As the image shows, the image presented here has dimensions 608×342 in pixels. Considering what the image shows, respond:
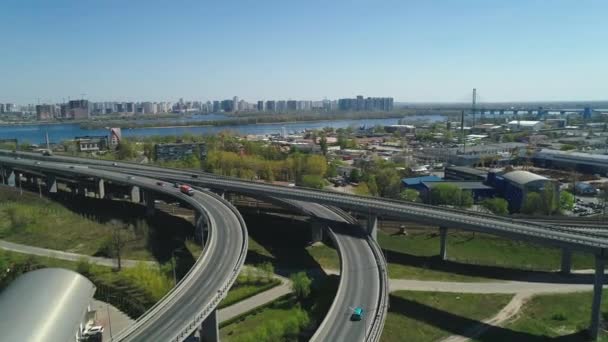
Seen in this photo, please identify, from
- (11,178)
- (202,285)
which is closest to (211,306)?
(202,285)

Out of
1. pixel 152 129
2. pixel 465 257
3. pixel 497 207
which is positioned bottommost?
pixel 465 257

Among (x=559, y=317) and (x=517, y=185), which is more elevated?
(x=517, y=185)

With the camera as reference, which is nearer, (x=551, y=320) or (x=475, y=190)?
(x=551, y=320)

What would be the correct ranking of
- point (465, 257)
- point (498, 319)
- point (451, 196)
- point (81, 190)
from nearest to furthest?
point (498, 319), point (465, 257), point (451, 196), point (81, 190)

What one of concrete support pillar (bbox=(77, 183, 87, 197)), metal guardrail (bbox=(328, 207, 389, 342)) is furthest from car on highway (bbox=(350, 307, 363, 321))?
concrete support pillar (bbox=(77, 183, 87, 197))

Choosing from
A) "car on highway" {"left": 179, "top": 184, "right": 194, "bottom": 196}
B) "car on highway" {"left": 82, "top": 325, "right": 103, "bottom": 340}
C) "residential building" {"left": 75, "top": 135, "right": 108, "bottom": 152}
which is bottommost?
"car on highway" {"left": 82, "top": 325, "right": 103, "bottom": 340}

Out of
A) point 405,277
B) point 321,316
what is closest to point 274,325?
point 321,316

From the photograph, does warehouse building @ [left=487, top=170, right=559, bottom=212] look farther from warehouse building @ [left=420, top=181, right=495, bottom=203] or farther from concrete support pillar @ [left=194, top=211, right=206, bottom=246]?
concrete support pillar @ [left=194, top=211, right=206, bottom=246]

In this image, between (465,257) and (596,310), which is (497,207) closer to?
(465,257)
